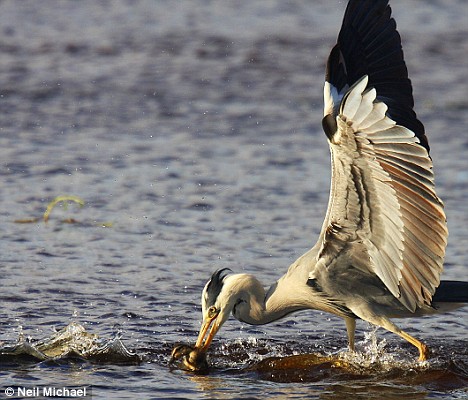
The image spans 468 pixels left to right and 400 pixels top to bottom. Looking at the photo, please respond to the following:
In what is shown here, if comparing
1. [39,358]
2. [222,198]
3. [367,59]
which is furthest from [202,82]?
[39,358]

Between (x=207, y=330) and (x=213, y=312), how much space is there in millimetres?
110

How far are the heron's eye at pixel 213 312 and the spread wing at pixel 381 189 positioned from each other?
65 centimetres

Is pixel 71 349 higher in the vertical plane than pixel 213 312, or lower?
lower

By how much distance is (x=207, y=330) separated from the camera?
647 centimetres

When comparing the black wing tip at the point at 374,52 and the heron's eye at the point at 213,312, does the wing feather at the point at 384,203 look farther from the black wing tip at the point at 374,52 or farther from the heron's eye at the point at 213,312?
the black wing tip at the point at 374,52

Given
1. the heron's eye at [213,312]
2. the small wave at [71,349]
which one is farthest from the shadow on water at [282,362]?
the heron's eye at [213,312]

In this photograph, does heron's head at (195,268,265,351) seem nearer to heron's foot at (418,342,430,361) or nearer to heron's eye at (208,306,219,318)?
heron's eye at (208,306,219,318)

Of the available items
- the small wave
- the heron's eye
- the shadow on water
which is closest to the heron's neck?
the heron's eye

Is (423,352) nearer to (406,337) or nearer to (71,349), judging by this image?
(406,337)

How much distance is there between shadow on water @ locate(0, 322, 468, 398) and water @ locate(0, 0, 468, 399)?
0.01 m

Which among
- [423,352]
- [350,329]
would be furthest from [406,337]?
[350,329]

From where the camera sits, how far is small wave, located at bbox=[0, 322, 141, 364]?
6.29 metres

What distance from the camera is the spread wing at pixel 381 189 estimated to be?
532 centimetres

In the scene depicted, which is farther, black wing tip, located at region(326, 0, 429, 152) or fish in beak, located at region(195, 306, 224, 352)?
black wing tip, located at region(326, 0, 429, 152)
